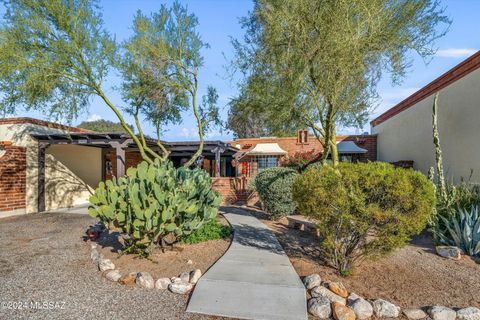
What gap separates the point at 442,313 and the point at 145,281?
4244 mm

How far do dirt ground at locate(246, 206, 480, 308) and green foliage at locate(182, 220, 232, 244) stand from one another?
1786mm

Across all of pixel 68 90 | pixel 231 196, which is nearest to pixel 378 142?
pixel 231 196

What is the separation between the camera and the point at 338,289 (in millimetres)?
4086

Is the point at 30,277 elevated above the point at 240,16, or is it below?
below

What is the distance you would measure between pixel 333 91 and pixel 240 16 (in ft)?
11.9

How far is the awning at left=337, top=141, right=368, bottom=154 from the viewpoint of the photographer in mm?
17422

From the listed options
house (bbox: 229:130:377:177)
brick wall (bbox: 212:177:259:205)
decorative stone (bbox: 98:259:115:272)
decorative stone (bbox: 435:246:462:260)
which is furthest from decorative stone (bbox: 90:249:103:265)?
house (bbox: 229:130:377:177)

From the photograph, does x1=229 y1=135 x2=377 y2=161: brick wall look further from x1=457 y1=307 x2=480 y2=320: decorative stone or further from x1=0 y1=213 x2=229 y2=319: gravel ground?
x1=457 y1=307 x2=480 y2=320: decorative stone

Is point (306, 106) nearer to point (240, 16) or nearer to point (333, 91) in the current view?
point (333, 91)

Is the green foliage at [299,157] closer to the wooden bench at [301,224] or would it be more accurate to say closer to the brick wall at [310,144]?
the brick wall at [310,144]

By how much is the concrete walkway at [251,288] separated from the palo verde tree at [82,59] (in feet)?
16.6

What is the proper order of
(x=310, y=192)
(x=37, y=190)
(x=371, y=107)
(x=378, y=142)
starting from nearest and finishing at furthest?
(x=310, y=192) → (x=371, y=107) → (x=37, y=190) → (x=378, y=142)

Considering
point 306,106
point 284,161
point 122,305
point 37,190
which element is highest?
point 306,106

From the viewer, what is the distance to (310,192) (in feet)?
14.6
